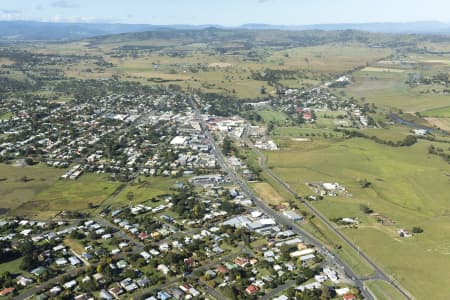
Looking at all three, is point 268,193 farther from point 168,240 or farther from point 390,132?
point 390,132

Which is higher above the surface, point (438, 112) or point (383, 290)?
point (438, 112)

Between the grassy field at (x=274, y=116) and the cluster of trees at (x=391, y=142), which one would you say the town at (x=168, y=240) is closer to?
the cluster of trees at (x=391, y=142)

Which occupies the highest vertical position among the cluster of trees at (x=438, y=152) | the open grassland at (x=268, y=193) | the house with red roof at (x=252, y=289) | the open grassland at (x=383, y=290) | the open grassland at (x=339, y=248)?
the cluster of trees at (x=438, y=152)

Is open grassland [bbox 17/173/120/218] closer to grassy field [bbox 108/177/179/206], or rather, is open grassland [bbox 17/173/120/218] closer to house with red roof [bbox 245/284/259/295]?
grassy field [bbox 108/177/179/206]

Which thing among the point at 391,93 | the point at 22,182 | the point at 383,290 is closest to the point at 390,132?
the point at 391,93

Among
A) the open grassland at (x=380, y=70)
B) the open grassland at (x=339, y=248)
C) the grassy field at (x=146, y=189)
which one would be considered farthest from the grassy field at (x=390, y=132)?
the open grassland at (x=380, y=70)

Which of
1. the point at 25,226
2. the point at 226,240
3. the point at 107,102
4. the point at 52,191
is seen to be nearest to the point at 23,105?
the point at 107,102

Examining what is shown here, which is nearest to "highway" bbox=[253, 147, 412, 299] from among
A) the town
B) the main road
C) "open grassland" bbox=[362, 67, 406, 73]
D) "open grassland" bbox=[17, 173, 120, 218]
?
the main road
